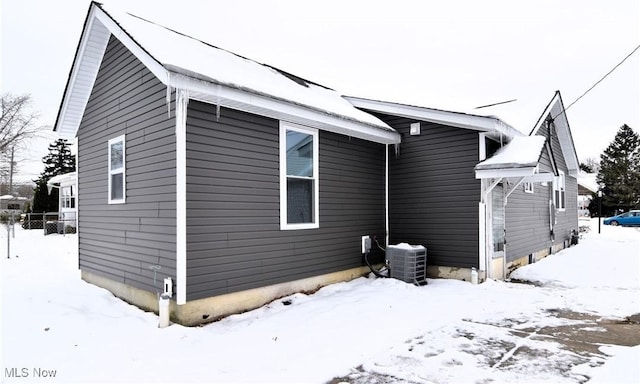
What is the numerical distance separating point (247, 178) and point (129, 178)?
1913mm

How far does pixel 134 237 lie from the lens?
19.4 feet

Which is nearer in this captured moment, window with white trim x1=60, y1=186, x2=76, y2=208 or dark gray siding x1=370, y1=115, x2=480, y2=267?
dark gray siding x1=370, y1=115, x2=480, y2=267

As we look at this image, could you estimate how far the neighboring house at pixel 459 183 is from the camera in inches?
287

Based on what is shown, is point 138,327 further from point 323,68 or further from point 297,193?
point 323,68

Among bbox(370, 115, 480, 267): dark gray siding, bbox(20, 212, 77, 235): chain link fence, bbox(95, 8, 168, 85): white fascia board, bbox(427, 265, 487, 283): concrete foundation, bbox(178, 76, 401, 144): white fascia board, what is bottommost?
bbox(427, 265, 487, 283): concrete foundation

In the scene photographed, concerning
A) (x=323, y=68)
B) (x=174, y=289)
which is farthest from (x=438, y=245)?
(x=323, y=68)

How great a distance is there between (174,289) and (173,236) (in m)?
0.68

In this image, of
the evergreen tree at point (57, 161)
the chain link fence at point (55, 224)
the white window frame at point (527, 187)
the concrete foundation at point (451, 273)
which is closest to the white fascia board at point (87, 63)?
the concrete foundation at point (451, 273)

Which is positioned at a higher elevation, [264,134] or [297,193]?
[264,134]

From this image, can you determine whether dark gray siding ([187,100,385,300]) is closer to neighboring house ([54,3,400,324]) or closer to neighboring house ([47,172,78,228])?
neighboring house ([54,3,400,324])

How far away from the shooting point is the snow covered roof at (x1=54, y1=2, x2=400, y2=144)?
16.1ft

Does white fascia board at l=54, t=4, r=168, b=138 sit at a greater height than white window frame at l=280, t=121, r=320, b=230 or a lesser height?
greater

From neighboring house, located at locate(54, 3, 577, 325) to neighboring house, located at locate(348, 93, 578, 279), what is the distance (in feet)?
0.10

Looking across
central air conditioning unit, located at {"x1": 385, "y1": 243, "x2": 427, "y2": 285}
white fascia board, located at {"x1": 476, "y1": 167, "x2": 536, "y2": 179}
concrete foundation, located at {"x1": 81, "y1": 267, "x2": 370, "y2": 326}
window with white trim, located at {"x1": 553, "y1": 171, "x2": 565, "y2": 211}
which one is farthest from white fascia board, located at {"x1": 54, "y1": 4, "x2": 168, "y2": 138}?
window with white trim, located at {"x1": 553, "y1": 171, "x2": 565, "y2": 211}
